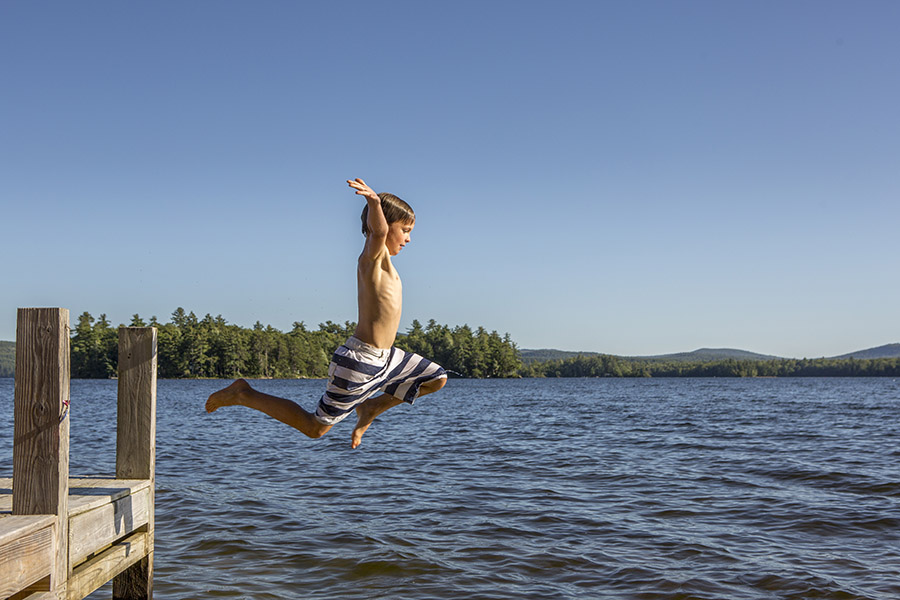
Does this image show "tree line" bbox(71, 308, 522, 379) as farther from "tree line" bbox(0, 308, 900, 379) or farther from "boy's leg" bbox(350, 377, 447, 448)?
"boy's leg" bbox(350, 377, 447, 448)

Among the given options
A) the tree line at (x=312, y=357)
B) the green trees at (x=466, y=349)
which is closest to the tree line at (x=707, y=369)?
the tree line at (x=312, y=357)

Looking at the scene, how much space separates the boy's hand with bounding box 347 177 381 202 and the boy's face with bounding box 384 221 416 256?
0.45m

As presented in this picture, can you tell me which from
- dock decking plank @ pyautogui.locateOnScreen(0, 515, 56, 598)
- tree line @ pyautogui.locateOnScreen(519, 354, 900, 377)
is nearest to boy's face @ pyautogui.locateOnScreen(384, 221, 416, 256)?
dock decking plank @ pyautogui.locateOnScreen(0, 515, 56, 598)

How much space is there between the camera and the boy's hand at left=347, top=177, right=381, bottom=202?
15.0 ft

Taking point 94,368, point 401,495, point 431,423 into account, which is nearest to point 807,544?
point 401,495

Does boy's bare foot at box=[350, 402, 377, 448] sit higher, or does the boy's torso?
the boy's torso

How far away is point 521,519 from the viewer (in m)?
11.0

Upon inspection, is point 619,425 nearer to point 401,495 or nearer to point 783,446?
point 783,446

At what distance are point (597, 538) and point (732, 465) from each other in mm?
8433

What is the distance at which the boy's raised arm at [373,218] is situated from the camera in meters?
4.58

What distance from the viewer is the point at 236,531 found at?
10219mm

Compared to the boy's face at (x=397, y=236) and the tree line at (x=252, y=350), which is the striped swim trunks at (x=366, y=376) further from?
the tree line at (x=252, y=350)

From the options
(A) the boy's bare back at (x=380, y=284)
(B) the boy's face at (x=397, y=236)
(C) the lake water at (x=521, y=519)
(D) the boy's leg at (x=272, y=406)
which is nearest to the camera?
(A) the boy's bare back at (x=380, y=284)

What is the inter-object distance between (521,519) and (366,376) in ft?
21.9
